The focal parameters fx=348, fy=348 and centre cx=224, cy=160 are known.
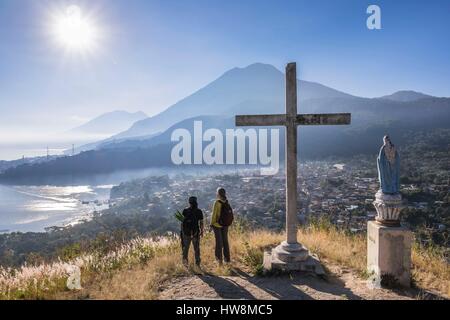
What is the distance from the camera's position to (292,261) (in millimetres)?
6977

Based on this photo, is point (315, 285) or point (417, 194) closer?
point (315, 285)

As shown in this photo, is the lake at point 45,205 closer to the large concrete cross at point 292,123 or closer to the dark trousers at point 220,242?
the dark trousers at point 220,242

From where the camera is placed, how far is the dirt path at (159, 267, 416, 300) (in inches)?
227

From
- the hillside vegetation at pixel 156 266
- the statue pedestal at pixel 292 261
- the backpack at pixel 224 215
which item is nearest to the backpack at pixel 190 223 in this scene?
the backpack at pixel 224 215

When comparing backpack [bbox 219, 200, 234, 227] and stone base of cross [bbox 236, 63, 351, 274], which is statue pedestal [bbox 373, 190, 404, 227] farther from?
backpack [bbox 219, 200, 234, 227]

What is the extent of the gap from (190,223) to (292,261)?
2.24m

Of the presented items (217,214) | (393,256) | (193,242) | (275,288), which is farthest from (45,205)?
(393,256)

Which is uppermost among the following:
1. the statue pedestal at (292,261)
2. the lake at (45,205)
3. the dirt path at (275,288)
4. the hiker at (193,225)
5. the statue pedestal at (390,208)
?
the statue pedestal at (390,208)

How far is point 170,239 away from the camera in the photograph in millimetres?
10125

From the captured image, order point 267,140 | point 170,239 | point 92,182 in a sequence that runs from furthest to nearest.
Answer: point 92,182 → point 267,140 → point 170,239

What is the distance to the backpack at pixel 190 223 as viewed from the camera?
7.41 m
